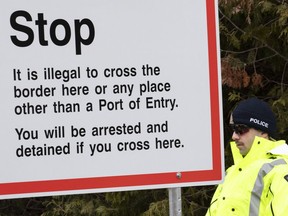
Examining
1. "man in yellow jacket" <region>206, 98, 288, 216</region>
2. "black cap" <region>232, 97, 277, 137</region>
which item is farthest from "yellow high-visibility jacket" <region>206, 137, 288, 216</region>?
"black cap" <region>232, 97, 277, 137</region>

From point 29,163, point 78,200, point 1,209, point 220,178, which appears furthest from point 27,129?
point 1,209

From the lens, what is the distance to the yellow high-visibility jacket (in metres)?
3.97

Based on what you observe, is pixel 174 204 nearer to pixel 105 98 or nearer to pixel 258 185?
pixel 105 98

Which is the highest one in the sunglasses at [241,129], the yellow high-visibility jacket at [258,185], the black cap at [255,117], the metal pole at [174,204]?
the metal pole at [174,204]

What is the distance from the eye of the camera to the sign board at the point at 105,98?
8.25 feet

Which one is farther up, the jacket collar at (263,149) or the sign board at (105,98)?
the sign board at (105,98)

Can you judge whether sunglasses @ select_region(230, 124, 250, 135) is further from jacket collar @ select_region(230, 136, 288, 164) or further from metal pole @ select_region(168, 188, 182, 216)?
metal pole @ select_region(168, 188, 182, 216)

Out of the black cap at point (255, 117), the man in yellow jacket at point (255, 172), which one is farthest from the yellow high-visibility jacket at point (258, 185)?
the black cap at point (255, 117)

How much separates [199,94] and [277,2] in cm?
482

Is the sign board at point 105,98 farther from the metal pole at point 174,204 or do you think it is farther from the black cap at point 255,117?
the black cap at point 255,117

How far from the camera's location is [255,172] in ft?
13.6

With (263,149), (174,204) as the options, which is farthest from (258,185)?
(174,204)

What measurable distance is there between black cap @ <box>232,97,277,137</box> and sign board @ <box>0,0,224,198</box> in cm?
190

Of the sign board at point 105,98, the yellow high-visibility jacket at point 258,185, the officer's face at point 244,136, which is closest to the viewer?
the sign board at point 105,98
